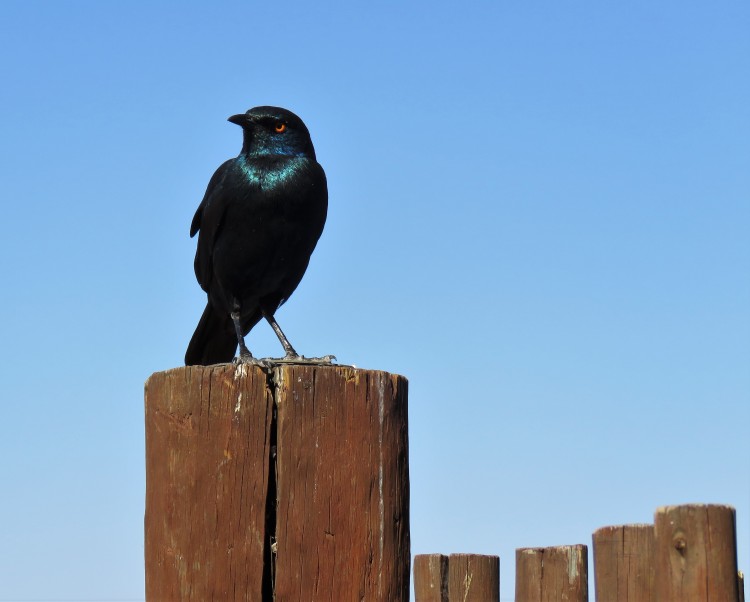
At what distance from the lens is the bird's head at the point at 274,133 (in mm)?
6305

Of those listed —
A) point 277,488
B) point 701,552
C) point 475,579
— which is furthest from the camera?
point 475,579

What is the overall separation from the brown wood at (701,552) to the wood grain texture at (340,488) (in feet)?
2.81

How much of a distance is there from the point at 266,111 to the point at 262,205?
63 centimetres

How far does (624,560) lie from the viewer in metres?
3.67

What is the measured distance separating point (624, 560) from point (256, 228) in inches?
124

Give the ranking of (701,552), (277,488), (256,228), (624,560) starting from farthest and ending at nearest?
(256,228)
(624,560)
(277,488)
(701,552)

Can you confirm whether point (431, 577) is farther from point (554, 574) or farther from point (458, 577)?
point (554, 574)

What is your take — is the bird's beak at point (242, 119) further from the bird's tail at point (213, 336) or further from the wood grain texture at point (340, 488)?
the wood grain texture at point (340, 488)

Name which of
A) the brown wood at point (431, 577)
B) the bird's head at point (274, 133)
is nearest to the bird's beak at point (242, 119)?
the bird's head at point (274, 133)

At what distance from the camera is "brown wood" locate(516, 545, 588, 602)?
4.27 meters

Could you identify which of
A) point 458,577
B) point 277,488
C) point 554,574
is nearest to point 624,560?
point 554,574

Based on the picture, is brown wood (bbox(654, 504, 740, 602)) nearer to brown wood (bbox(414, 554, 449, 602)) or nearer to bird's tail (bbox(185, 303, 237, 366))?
brown wood (bbox(414, 554, 449, 602))

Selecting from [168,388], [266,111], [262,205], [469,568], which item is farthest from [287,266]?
[168,388]

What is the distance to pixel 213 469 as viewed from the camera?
3211 millimetres
